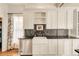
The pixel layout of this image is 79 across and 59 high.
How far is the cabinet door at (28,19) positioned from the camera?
2.87 metres

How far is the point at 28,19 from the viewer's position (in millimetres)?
2959

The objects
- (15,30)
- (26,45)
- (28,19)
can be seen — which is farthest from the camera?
(28,19)

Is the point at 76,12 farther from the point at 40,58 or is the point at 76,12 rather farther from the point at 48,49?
the point at 40,58

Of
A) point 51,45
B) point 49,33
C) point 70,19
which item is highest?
point 70,19

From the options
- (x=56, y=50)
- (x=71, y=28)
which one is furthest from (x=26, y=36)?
(x=71, y=28)

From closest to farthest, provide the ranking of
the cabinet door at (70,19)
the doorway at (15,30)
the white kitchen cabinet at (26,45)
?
the doorway at (15,30)
the white kitchen cabinet at (26,45)
the cabinet door at (70,19)

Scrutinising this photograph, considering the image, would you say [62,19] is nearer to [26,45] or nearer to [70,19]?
[70,19]

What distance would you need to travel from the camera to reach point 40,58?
1.01 meters

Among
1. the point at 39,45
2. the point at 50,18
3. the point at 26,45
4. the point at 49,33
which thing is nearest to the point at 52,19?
the point at 50,18

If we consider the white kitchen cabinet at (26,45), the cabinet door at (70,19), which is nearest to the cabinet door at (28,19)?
the white kitchen cabinet at (26,45)

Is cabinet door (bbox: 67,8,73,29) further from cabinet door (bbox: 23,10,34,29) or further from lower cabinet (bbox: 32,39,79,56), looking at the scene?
cabinet door (bbox: 23,10,34,29)

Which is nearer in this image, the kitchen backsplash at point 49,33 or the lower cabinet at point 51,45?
the lower cabinet at point 51,45

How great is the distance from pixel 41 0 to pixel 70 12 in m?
2.08

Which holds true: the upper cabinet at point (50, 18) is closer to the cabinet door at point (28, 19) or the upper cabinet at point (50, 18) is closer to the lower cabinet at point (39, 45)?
the cabinet door at point (28, 19)
